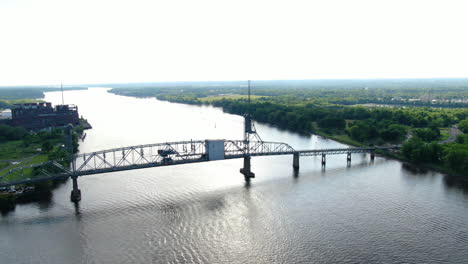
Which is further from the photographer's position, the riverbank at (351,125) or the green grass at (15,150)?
the riverbank at (351,125)

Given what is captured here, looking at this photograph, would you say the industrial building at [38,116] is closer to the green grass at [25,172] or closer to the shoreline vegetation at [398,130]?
the green grass at [25,172]

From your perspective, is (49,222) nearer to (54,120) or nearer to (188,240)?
(188,240)

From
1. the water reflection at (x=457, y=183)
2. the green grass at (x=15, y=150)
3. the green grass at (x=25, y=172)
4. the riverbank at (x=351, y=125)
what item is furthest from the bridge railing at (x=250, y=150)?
the green grass at (x=15, y=150)

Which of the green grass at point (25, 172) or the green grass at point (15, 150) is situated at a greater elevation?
the green grass at point (15, 150)

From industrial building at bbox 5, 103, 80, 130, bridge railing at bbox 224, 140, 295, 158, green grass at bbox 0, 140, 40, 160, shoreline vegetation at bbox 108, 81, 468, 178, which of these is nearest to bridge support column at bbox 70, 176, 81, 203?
bridge railing at bbox 224, 140, 295, 158

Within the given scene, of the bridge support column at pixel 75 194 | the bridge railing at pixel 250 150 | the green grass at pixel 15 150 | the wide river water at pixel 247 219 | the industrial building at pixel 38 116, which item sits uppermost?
the industrial building at pixel 38 116

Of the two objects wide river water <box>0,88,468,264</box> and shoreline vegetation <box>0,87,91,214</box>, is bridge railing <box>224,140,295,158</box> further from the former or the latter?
shoreline vegetation <box>0,87,91,214</box>

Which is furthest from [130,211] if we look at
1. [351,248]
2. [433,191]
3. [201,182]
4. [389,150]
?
[389,150]

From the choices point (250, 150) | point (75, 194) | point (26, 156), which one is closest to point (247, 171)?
point (250, 150)
